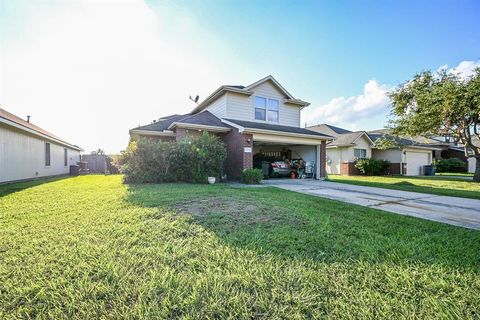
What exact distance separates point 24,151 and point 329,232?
50.9 ft

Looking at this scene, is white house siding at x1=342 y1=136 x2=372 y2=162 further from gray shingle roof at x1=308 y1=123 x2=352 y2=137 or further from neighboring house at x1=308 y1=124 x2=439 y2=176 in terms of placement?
gray shingle roof at x1=308 y1=123 x2=352 y2=137

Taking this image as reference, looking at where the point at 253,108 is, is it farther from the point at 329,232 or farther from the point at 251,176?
the point at 329,232

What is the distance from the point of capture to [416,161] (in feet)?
76.3

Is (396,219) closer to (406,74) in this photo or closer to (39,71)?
(39,71)

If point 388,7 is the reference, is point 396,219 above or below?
below

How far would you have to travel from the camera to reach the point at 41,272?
244 cm

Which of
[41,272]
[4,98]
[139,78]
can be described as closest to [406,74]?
[139,78]

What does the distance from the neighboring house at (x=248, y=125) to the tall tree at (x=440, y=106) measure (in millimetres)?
A: 6447

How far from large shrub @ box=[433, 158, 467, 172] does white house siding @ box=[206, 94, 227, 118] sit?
27.1 m

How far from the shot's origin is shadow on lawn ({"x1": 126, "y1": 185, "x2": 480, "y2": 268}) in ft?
9.59

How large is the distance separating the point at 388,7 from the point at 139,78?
12.2m

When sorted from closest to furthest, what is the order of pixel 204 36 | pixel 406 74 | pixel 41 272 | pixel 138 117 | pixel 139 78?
pixel 41 272
pixel 204 36
pixel 139 78
pixel 406 74
pixel 138 117

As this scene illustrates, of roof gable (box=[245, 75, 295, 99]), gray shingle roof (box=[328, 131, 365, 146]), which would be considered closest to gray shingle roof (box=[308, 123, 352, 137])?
gray shingle roof (box=[328, 131, 365, 146])

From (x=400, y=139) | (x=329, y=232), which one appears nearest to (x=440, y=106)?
(x=400, y=139)
